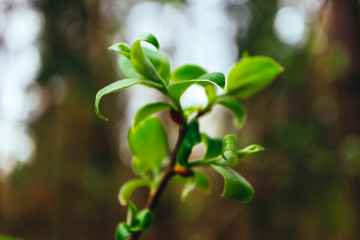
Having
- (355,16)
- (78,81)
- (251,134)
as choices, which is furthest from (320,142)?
(78,81)

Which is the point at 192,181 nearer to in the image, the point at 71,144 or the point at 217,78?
the point at 217,78

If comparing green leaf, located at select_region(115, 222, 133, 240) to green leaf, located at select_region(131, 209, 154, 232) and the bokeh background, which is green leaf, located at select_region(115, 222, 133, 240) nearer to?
green leaf, located at select_region(131, 209, 154, 232)

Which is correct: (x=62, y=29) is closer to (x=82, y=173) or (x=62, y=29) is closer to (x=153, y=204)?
(x=82, y=173)

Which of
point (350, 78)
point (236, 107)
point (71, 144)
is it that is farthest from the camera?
point (71, 144)

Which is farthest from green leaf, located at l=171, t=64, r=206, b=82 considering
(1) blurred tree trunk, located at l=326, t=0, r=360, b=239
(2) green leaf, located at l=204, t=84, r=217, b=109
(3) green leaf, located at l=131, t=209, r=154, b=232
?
(1) blurred tree trunk, located at l=326, t=0, r=360, b=239

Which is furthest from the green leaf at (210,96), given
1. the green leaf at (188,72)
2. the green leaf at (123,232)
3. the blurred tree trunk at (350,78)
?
the blurred tree trunk at (350,78)

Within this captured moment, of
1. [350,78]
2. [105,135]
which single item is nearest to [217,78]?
[350,78]

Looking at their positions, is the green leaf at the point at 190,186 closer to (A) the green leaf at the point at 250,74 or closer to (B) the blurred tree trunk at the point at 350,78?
(A) the green leaf at the point at 250,74
